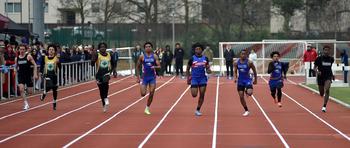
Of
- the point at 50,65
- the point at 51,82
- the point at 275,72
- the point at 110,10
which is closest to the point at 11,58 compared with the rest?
the point at 50,65

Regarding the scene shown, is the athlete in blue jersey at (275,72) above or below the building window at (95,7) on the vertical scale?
below

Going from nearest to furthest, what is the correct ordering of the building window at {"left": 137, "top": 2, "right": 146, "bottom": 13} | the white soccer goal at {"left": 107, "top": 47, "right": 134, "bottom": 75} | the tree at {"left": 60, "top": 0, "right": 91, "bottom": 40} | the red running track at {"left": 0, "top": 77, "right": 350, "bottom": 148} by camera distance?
the red running track at {"left": 0, "top": 77, "right": 350, "bottom": 148}, the white soccer goal at {"left": 107, "top": 47, "right": 134, "bottom": 75}, the tree at {"left": 60, "top": 0, "right": 91, "bottom": 40}, the building window at {"left": 137, "top": 2, "right": 146, "bottom": 13}

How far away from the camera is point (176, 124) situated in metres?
17.0

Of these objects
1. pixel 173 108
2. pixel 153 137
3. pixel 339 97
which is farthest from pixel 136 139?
pixel 339 97

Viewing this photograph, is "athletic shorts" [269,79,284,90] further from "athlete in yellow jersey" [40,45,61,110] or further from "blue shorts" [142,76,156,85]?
"athlete in yellow jersey" [40,45,61,110]

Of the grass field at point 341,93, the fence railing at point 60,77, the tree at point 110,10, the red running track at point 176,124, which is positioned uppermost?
the tree at point 110,10

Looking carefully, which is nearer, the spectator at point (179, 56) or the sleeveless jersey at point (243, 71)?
the sleeveless jersey at point (243, 71)

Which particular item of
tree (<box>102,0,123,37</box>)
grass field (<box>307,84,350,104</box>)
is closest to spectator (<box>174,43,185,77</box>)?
grass field (<box>307,84,350,104</box>)

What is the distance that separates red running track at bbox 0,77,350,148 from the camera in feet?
45.6

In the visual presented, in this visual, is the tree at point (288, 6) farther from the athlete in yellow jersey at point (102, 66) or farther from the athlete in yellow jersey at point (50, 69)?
the athlete in yellow jersey at point (102, 66)

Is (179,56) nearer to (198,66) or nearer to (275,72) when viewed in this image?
(275,72)

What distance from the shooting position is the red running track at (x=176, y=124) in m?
13.9

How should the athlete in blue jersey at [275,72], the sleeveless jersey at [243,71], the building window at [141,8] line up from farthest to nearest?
1. the building window at [141,8]
2. the athlete in blue jersey at [275,72]
3. the sleeveless jersey at [243,71]

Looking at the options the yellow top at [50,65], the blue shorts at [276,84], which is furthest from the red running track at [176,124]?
the yellow top at [50,65]
